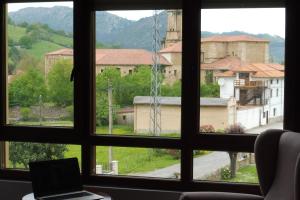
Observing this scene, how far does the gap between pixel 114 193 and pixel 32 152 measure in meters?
0.89

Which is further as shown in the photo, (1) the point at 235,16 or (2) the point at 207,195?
(1) the point at 235,16

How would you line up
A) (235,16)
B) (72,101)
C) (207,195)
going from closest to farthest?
(207,195) → (235,16) → (72,101)

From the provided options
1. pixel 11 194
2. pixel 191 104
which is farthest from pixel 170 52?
pixel 11 194

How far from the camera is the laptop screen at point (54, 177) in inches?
124

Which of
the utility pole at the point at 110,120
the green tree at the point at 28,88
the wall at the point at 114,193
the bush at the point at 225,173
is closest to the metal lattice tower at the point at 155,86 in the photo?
the utility pole at the point at 110,120

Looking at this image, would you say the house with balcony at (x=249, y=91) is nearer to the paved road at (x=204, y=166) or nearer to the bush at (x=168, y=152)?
the paved road at (x=204, y=166)

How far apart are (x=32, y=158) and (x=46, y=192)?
1114 millimetres

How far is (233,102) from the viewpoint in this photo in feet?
12.5

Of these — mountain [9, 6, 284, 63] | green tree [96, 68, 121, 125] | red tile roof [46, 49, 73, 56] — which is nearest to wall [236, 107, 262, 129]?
mountain [9, 6, 284, 63]

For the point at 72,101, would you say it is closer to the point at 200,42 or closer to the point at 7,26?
the point at 7,26

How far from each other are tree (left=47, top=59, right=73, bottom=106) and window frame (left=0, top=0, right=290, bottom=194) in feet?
0.32

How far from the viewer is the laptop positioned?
10.3ft

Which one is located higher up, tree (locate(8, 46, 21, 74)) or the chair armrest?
tree (locate(8, 46, 21, 74))

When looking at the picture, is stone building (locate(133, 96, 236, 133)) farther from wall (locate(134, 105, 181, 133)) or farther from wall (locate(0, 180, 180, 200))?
wall (locate(0, 180, 180, 200))
